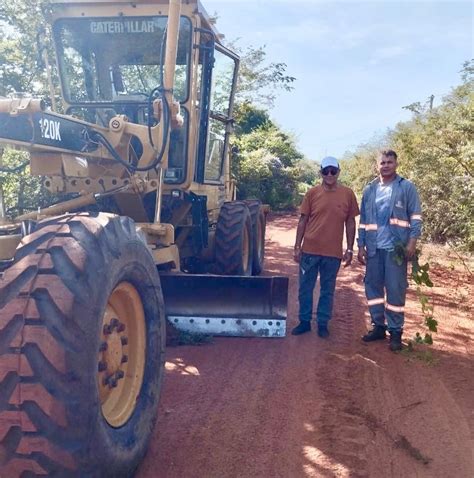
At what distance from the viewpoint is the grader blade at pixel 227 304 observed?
15.8 ft

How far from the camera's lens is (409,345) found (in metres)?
5.30

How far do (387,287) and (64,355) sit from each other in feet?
12.5

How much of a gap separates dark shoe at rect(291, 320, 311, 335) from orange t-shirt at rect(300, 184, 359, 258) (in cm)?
73

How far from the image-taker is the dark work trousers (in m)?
5.44

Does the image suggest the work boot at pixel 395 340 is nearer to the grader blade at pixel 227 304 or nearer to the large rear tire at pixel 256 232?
the grader blade at pixel 227 304

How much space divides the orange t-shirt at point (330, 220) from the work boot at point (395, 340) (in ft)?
3.05

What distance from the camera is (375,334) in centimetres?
568

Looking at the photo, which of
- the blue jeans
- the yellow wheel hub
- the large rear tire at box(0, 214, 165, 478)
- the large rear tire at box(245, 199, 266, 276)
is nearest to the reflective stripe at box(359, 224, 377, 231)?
the blue jeans

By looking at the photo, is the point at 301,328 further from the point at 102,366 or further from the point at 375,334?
the point at 102,366

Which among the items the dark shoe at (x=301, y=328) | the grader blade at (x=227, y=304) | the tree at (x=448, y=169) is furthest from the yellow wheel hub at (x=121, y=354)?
the tree at (x=448, y=169)

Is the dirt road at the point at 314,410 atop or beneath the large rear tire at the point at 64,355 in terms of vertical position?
beneath

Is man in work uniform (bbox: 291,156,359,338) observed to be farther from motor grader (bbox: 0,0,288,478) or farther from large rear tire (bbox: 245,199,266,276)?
large rear tire (bbox: 245,199,266,276)

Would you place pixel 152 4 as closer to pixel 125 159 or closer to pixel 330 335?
pixel 125 159

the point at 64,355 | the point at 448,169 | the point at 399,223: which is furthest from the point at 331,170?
the point at 448,169
